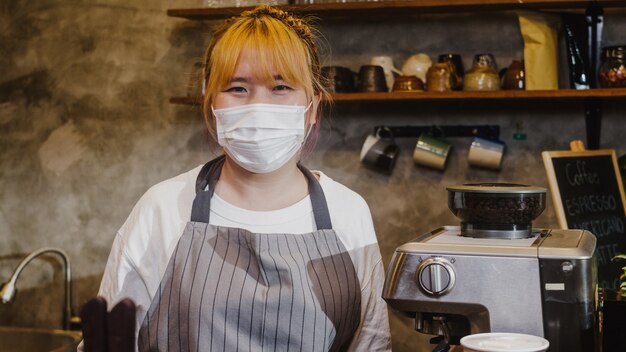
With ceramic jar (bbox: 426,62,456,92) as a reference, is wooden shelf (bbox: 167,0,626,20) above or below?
above

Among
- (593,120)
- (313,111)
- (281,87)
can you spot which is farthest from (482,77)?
(281,87)

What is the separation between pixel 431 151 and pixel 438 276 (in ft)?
6.06

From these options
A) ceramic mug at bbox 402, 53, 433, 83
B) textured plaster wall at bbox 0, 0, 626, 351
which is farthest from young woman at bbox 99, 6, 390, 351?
textured plaster wall at bbox 0, 0, 626, 351

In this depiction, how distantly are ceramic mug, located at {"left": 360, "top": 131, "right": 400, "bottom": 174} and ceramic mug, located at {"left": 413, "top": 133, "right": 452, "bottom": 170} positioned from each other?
91 mm

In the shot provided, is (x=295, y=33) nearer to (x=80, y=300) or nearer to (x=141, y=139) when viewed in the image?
(x=141, y=139)

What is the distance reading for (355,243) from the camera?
6.31 ft

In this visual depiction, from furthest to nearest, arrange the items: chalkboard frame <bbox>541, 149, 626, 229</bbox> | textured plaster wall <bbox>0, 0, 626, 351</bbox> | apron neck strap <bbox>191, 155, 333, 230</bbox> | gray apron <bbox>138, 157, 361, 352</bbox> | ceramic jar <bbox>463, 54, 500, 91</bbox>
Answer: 1. textured plaster wall <bbox>0, 0, 626, 351</bbox>
2. ceramic jar <bbox>463, 54, 500, 91</bbox>
3. chalkboard frame <bbox>541, 149, 626, 229</bbox>
4. apron neck strap <bbox>191, 155, 333, 230</bbox>
5. gray apron <bbox>138, 157, 361, 352</bbox>

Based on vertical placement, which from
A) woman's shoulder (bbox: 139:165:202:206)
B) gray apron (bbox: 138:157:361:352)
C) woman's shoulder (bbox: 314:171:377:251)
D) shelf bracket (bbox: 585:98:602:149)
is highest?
shelf bracket (bbox: 585:98:602:149)

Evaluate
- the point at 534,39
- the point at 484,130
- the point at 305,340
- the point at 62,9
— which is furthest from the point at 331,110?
the point at 305,340

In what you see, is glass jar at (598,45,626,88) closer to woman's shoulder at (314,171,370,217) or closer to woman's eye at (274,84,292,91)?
woman's shoulder at (314,171,370,217)

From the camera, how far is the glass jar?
290 cm

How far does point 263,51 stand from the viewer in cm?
182

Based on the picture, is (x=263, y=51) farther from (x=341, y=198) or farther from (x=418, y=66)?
(x=418, y=66)

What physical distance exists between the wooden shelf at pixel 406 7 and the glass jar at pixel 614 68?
0.59 ft
